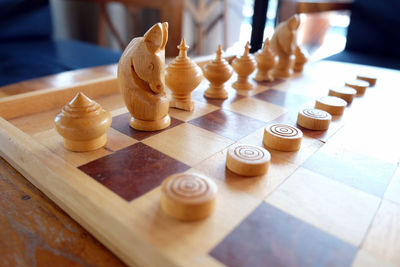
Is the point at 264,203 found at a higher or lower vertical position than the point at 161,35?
lower

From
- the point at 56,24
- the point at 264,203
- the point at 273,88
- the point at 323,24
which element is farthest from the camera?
the point at 323,24

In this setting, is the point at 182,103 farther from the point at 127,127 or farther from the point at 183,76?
the point at 127,127

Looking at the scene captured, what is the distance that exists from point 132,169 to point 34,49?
63.7 inches

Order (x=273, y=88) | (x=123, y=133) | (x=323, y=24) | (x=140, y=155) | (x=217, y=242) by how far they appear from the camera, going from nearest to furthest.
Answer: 1. (x=217, y=242)
2. (x=140, y=155)
3. (x=123, y=133)
4. (x=273, y=88)
5. (x=323, y=24)

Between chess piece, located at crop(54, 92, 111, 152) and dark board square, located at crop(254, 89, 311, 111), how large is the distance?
0.65 meters

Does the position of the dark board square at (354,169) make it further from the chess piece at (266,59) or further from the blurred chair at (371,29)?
the blurred chair at (371,29)

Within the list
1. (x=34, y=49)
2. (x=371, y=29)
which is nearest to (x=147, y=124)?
(x=34, y=49)

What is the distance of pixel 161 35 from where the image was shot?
2.35ft

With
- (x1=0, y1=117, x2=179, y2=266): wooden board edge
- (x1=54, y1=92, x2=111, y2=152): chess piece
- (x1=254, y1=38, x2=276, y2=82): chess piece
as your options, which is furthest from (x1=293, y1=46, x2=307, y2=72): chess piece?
(x1=0, y1=117, x2=179, y2=266): wooden board edge

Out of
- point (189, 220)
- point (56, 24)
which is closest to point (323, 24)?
point (56, 24)

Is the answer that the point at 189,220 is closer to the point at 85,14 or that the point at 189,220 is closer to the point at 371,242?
the point at 371,242

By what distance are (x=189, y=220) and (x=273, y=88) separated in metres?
0.90

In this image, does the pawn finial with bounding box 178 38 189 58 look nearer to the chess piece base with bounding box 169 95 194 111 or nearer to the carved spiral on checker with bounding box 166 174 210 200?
the chess piece base with bounding box 169 95 194 111

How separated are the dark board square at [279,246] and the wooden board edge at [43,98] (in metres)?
0.74
